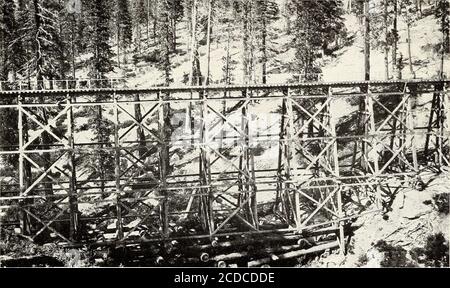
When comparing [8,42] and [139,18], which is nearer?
[8,42]

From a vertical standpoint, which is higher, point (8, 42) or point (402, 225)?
point (8, 42)

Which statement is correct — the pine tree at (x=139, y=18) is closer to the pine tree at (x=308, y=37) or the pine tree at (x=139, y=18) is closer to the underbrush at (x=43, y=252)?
the pine tree at (x=308, y=37)

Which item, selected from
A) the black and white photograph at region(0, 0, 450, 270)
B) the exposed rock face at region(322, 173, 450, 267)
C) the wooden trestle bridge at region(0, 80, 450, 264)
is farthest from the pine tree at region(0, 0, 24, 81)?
the exposed rock face at region(322, 173, 450, 267)

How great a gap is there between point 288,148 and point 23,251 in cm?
933

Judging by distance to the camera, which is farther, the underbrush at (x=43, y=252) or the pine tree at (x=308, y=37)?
the pine tree at (x=308, y=37)

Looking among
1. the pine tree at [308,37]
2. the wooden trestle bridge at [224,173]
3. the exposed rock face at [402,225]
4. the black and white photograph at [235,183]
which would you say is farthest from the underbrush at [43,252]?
the pine tree at [308,37]

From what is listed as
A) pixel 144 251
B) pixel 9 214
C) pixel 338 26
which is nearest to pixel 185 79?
pixel 338 26

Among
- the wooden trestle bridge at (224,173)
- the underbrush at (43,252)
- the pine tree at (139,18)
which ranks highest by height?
the pine tree at (139,18)

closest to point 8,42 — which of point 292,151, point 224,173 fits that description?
point 224,173

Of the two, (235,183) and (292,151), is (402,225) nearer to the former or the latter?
(292,151)

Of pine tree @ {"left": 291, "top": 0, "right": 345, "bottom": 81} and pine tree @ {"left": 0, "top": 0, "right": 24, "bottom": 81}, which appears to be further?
pine tree @ {"left": 291, "top": 0, "right": 345, "bottom": 81}

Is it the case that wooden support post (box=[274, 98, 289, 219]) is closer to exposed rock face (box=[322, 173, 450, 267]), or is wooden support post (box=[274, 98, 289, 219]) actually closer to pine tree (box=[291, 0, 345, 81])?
exposed rock face (box=[322, 173, 450, 267])

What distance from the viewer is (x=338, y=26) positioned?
33594 mm

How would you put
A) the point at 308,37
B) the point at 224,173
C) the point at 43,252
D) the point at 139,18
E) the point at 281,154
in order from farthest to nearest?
the point at 139,18 → the point at 308,37 → the point at 281,154 → the point at 224,173 → the point at 43,252
